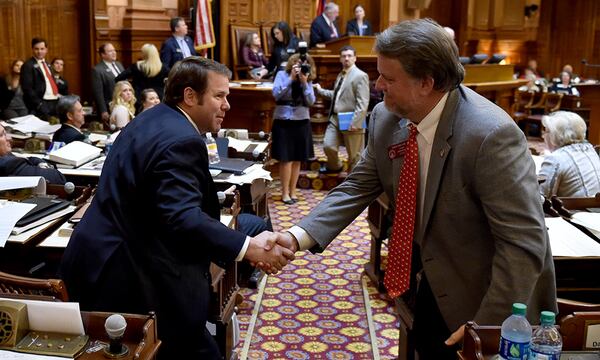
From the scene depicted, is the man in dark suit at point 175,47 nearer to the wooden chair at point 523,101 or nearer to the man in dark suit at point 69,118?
the man in dark suit at point 69,118

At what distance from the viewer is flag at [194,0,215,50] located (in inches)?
408

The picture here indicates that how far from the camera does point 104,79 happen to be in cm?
859

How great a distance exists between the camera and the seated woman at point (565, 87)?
12.2m

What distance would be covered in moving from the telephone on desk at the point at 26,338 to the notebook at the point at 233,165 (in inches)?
104

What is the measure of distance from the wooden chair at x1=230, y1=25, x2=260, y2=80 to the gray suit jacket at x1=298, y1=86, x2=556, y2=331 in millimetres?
9749

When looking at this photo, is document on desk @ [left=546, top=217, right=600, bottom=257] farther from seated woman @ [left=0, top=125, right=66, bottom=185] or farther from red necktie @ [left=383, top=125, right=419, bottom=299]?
seated woman @ [left=0, top=125, right=66, bottom=185]

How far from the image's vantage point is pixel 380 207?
493 centimetres

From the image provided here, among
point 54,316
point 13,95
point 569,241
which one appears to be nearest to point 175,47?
point 13,95

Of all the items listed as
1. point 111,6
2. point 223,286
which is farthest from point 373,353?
point 111,6

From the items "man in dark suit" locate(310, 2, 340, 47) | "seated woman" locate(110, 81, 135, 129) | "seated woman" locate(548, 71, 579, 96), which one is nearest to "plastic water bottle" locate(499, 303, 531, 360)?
"seated woman" locate(110, 81, 135, 129)

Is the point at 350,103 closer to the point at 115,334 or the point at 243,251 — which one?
the point at 243,251

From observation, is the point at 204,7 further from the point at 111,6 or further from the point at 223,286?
the point at 223,286

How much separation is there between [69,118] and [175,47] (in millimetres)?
3738

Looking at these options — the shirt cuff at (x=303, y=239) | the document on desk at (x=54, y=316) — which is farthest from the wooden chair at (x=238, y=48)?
the document on desk at (x=54, y=316)
